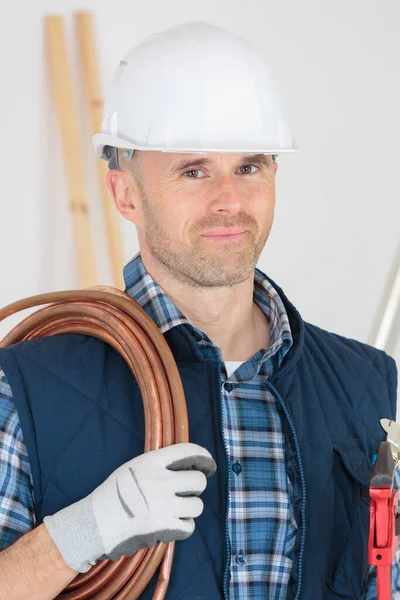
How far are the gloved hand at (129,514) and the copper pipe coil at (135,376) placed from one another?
2.6 inches

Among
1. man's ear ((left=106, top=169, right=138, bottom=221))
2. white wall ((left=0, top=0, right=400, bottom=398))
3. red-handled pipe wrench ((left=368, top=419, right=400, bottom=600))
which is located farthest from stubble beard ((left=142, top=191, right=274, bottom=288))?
white wall ((left=0, top=0, right=400, bottom=398))

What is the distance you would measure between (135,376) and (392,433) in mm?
615

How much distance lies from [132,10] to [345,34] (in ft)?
3.14

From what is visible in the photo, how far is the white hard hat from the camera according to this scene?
215 centimetres

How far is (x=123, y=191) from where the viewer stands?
7.78 feet

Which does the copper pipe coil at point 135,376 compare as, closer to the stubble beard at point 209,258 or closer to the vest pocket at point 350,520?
the stubble beard at point 209,258

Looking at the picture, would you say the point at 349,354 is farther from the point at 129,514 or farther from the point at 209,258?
the point at 129,514

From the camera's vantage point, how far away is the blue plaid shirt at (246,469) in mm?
2000

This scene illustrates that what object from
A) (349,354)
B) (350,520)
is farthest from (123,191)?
(350,520)

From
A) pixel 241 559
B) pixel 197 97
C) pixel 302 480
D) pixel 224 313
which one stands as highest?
pixel 197 97

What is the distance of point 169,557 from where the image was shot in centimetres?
197

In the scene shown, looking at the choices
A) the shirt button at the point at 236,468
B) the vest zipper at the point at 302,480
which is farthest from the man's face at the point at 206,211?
the shirt button at the point at 236,468

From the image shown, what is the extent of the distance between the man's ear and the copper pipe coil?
0.25 m

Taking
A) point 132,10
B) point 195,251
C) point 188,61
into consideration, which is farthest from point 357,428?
point 132,10
